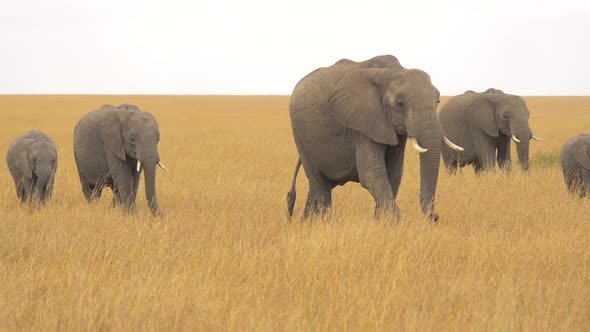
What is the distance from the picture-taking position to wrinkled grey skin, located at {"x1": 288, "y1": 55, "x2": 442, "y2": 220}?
648cm

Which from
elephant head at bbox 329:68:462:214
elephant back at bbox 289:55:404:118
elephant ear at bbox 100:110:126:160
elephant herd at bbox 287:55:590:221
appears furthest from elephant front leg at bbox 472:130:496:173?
elephant ear at bbox 100:110:126:160

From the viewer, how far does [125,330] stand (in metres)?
3.79

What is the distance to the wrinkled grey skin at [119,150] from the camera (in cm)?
828

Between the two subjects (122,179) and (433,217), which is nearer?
(433,217)

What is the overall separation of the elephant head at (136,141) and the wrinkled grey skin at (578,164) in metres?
5.90

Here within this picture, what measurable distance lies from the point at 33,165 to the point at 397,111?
5377 millimetres

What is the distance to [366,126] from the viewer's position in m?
6.79

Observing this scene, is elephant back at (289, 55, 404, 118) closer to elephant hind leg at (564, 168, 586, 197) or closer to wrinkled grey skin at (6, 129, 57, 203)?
wrinkled grey skin at (6, 129, 57, 203)

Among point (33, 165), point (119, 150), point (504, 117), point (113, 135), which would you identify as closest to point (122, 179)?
point (119, 150)

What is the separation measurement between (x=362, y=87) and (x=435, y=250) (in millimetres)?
1954

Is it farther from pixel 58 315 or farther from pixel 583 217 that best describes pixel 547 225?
pixel 58 315

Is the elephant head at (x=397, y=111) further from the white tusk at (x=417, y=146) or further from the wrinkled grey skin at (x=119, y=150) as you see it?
the wrinkled grey skin at (x=119, y=150)

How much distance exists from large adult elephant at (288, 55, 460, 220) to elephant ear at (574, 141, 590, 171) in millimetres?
3846

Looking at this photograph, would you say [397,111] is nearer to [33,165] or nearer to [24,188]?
[33,165]
